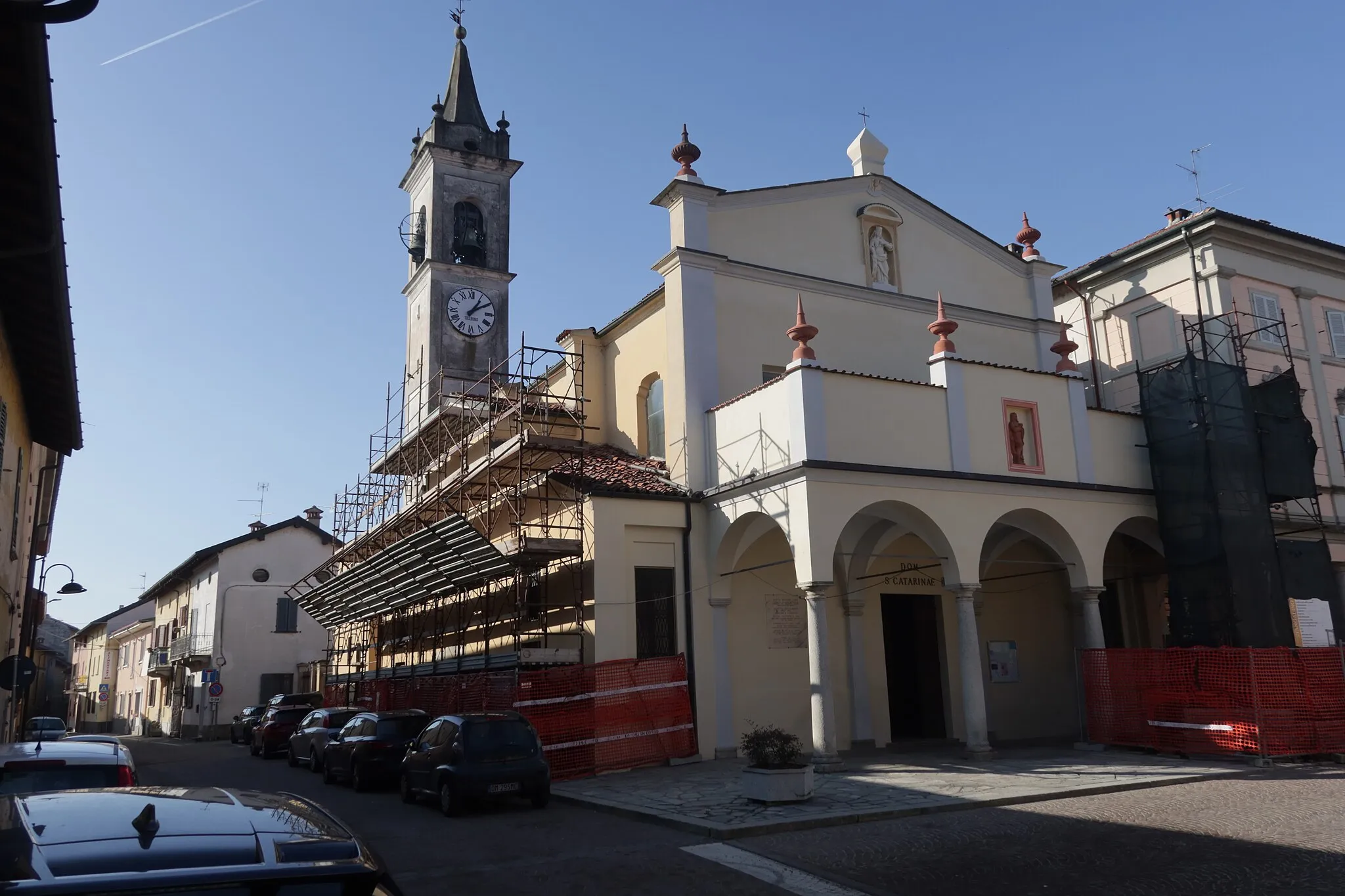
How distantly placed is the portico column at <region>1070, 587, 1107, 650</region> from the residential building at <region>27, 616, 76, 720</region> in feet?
85.0

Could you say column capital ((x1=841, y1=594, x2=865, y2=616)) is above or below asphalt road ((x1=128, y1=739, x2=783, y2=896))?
above

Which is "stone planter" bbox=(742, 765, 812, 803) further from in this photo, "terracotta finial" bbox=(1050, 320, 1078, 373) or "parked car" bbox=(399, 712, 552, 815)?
"terracotta finial" bbox=(1050, 320, 1078, 373)

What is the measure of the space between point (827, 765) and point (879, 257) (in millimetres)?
11296

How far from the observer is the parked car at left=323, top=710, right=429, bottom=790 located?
16.3 metres

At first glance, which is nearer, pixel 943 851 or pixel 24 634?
pixel 943 851

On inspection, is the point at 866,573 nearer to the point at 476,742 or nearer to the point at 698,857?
the point at 476,742

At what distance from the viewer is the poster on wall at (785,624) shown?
749 inches

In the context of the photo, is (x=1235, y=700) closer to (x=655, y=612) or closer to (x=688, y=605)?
(x=688, y=605)

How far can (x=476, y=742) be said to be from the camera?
13273mm

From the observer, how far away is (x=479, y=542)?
1833 cm

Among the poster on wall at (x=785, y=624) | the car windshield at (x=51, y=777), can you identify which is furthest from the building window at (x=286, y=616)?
the car windshield at (x=51, y=777)

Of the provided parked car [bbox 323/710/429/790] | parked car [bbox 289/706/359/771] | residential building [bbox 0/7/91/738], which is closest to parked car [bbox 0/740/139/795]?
residential building [bbox 0/7/91/738]

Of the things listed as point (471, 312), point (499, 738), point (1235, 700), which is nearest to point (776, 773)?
point (499, 738)

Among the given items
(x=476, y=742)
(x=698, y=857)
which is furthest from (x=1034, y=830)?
(x=476, y=742)
